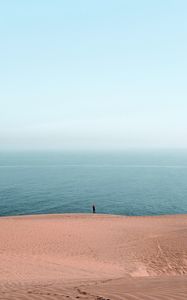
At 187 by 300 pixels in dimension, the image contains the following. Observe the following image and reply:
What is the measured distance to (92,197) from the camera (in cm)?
6844

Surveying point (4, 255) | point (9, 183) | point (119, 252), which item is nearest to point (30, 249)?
point (4, 255)

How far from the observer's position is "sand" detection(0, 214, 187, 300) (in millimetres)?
8539

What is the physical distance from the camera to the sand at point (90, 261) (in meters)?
8.54

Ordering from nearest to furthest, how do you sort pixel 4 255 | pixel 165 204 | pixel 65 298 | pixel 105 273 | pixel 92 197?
pixel 65 298
pixel 105 273
pixel 4 255
pixel 165 204
pixel 92 197

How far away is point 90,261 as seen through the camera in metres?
17.2

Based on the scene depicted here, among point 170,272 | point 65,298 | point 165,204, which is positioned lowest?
point 165,204

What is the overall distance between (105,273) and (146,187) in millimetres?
71681

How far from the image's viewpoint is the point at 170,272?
1538cm

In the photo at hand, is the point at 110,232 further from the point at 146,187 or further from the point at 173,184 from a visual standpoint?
the point at 173,184

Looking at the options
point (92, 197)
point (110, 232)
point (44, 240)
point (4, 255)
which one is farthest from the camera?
point (92, 197)

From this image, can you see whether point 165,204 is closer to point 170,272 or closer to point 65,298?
point 170,272

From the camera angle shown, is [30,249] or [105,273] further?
[30,249]

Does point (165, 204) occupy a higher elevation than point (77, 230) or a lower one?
lower

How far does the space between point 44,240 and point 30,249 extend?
2580mm
